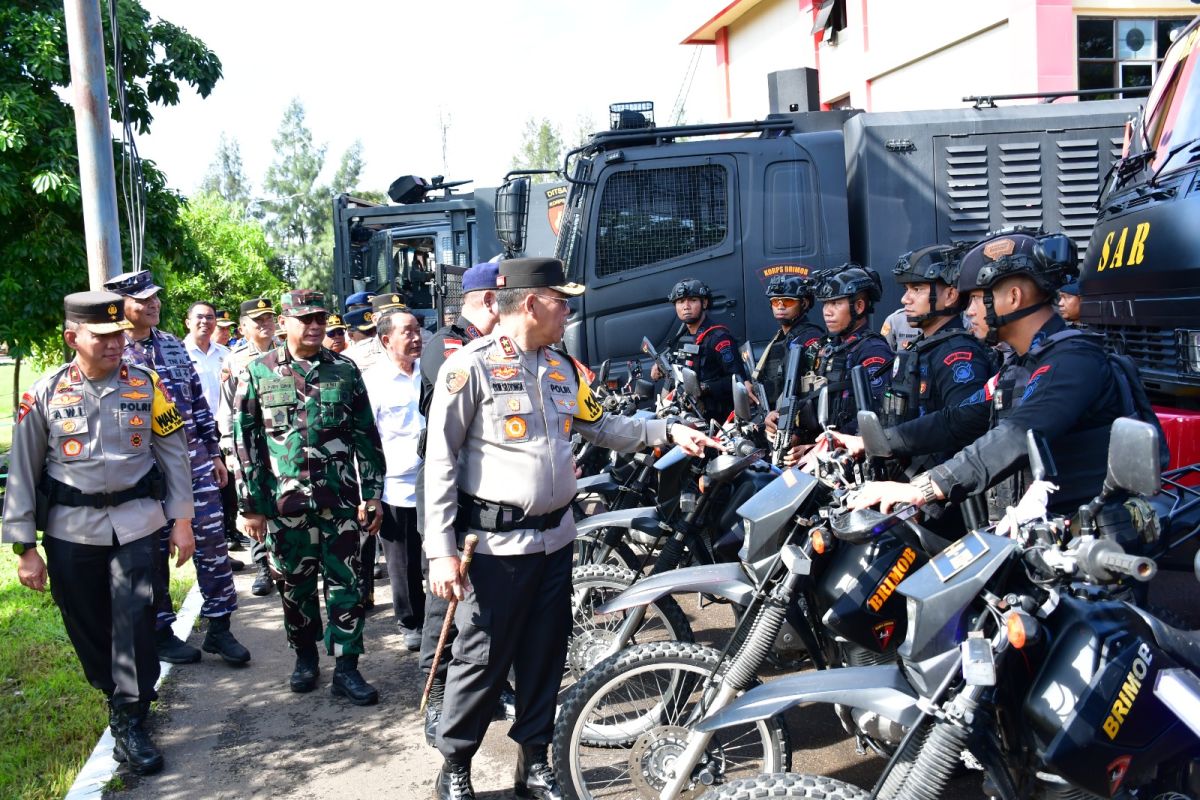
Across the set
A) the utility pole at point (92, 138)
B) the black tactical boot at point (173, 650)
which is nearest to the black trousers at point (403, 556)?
the black tactical boot at point (173, 650)

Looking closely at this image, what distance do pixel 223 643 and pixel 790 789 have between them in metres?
3.93

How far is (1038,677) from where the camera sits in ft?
7.25

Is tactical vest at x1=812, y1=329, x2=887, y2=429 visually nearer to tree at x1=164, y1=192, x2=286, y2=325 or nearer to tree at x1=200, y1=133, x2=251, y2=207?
tree at x1=164, y1=192, x2=286, y2=325

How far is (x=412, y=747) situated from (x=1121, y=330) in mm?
3606

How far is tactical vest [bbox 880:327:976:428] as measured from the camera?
4.30m

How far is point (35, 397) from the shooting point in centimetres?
390

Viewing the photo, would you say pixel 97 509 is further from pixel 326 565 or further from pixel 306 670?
pixel 306 670

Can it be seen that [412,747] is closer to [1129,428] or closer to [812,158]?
[1129,428]

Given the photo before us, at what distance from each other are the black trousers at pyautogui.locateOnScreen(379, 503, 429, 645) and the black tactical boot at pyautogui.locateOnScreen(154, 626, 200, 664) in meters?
1.12

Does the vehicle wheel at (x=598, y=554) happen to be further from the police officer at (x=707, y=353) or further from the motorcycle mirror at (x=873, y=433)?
the motorcycle mirror at (x=873, y=433)

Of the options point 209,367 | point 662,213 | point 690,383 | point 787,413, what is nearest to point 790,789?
point 690,383

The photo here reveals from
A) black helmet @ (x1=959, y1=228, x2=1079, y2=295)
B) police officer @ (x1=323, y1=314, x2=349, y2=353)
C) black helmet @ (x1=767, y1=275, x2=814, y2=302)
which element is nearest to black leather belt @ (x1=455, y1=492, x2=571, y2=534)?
black helmet @ (x1=959, y1=228, x2=1079, y2=295)

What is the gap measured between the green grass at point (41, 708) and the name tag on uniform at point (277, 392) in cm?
162

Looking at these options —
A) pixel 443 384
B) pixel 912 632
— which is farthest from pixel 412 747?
pixel 912 632
